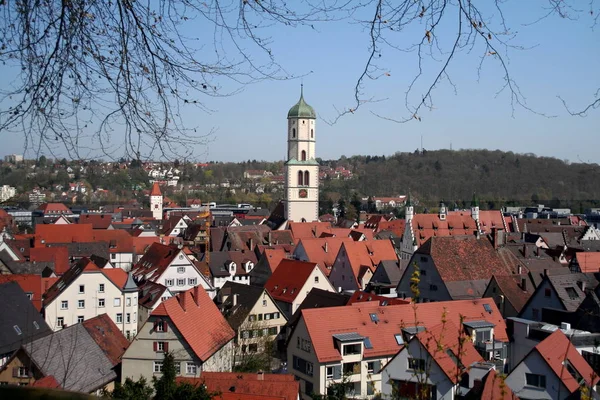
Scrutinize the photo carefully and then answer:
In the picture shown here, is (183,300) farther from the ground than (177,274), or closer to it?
farther from the ground

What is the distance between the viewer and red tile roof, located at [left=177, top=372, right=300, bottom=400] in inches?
495

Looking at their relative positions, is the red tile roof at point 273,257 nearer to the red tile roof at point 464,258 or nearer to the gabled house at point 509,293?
the red tile roof at point 464,258

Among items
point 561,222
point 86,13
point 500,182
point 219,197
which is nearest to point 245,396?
point 86,13

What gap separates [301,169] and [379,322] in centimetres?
3459

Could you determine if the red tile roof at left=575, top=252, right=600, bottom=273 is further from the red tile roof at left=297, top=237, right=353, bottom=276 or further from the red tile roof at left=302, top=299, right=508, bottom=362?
the red tile roof at left=297, top=237, right=353, bottom=276

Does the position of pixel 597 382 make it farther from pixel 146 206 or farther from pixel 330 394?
pixel 146 206

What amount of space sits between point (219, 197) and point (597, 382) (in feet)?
321

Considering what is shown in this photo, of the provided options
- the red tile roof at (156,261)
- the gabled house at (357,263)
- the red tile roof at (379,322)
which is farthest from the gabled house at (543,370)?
the red tile roof at (156,261)

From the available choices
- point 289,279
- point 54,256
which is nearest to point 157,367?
point 289,279

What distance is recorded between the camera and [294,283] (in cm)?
2584

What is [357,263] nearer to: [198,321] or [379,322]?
[379,322]

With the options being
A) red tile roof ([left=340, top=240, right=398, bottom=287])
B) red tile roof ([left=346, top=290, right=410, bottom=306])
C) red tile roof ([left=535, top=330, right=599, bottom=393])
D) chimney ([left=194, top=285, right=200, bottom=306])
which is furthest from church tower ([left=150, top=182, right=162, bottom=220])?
red tile roof ([left=535, top=330, right=599, bottom=393])

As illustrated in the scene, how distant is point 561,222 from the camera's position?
63.2 meters

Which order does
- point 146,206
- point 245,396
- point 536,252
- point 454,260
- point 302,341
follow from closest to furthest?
1. point 245,396
2. point 302,341
3. point 454,260
4. point 536,252
5. point 146,206
